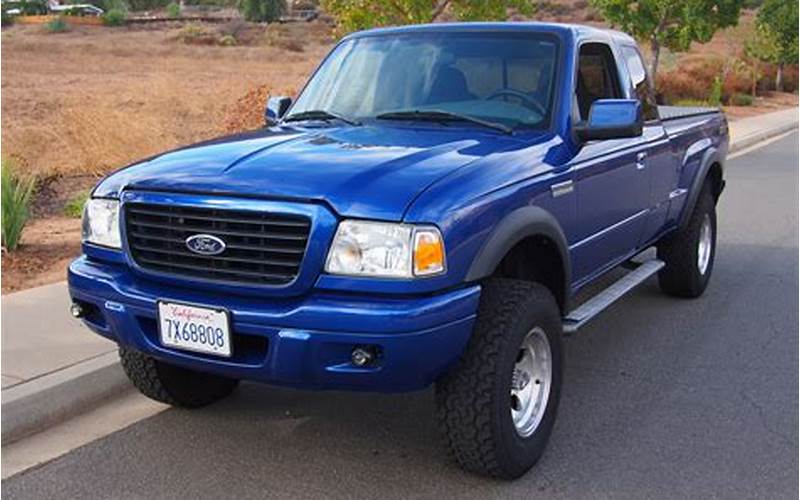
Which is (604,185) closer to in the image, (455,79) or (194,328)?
(455,79)

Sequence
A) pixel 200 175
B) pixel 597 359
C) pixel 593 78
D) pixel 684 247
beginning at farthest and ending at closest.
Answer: pixel 684 247
pixel 597 359
pixel 593 78
pixel 200 175

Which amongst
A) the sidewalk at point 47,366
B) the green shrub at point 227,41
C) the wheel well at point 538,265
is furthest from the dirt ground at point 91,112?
the green shrub at point 227,41

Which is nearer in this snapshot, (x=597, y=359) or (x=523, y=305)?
(x=523, y=305)

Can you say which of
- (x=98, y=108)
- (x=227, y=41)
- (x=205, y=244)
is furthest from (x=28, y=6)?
(x=205, y=244)

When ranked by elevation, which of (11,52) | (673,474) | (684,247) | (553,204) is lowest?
(673,474)

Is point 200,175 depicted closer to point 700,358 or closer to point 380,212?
point 380,212

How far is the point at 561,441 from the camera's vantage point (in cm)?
431

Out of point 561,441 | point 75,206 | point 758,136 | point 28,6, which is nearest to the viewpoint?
point 561,441

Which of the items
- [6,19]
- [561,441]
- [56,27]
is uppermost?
[6,19]

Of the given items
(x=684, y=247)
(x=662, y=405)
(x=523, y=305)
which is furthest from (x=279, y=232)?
(x=684, y=247)

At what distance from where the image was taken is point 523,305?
3750mm

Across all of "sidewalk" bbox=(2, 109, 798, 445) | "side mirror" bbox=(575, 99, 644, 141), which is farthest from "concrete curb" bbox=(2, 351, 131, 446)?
"side mirror" bbox=(575, 99, 644, 141)

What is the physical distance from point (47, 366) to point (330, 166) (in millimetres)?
2158

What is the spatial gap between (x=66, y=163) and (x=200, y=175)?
8482mm
